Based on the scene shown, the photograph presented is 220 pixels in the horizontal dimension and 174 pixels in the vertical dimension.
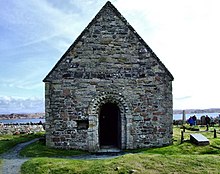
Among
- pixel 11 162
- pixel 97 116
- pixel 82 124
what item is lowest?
pixel 11 162

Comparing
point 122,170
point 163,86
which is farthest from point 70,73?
point 122,170

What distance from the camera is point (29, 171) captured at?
1034 cm

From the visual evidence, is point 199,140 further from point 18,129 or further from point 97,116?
point 18,129

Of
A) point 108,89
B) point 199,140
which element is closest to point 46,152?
point 108,89

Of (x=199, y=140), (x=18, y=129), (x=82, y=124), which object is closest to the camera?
(x=199, y=140)

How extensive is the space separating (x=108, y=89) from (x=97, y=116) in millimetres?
1605

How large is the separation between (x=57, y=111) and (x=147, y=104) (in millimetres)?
4978

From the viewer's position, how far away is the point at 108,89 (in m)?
15.9

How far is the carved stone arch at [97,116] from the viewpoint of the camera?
15.6m

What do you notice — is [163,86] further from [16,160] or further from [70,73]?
[16,160]

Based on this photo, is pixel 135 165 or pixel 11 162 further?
pixel 11 162

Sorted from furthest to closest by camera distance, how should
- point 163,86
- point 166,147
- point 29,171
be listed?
point 163,86 → point 166,147 → point 29,171

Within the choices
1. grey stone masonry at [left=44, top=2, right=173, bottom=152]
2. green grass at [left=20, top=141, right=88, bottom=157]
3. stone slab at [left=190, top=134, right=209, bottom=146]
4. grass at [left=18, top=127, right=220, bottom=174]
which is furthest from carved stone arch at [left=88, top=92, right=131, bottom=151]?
grass at [left=18, top=127, right=220, bottom=174]

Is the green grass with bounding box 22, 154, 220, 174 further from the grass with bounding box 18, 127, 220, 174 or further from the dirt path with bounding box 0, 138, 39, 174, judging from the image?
the dirt path with bounding box 0, 138, 39, 174
